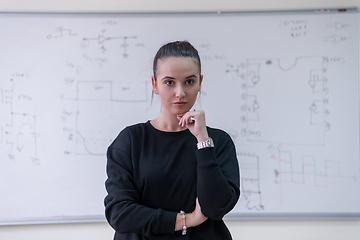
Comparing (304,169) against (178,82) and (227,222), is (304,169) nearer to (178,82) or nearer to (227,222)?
(227,222)

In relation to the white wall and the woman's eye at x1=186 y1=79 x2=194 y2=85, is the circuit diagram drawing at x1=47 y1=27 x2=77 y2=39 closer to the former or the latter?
the white wall

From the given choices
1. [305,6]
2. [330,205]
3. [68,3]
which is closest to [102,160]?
[68,3]

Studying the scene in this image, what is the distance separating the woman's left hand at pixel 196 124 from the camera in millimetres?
923

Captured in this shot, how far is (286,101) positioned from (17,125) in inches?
75.9

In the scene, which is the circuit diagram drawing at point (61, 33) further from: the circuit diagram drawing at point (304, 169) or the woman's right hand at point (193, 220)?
the circuit diagram drawing at point (304, 169)

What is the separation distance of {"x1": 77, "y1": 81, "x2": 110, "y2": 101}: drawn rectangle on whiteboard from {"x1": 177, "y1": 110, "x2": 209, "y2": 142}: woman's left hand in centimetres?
109

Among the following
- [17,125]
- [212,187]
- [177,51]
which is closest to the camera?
[212,187]

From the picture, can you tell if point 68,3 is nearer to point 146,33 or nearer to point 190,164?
point 146,33

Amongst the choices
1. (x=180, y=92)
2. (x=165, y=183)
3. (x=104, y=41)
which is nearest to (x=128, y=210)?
(x=165, y=183)

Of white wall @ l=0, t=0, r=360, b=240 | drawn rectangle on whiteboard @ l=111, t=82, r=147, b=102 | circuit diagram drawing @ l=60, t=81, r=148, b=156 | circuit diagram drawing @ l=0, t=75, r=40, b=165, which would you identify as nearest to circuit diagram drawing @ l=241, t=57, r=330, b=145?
white wall @ l=0, t=0, r=360, b=240

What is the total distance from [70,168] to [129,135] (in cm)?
108

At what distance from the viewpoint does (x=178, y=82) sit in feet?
3.07

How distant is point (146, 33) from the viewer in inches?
75.9

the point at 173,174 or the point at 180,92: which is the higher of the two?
the point at 180,92
